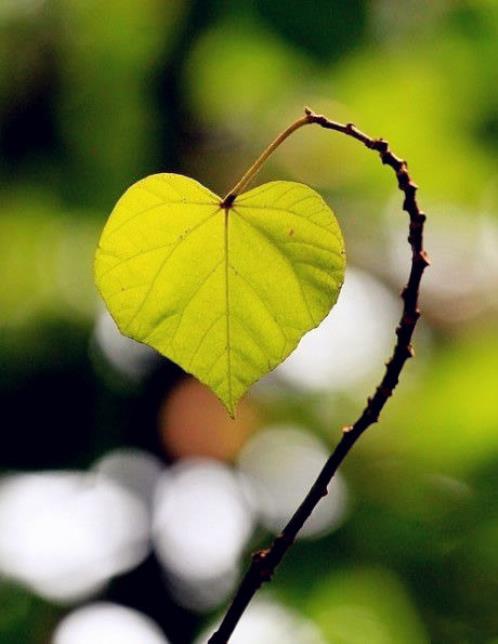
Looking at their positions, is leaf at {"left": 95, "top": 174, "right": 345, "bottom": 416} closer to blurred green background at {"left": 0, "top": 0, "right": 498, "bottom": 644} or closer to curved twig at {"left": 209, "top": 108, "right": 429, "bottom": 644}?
curved twig at {"left": 209, "top": 108, "right": 429, "bottom": 644}

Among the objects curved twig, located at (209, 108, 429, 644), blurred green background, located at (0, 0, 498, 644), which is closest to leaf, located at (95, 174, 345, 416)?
curved twig, located at (209, 108, 429, 644)

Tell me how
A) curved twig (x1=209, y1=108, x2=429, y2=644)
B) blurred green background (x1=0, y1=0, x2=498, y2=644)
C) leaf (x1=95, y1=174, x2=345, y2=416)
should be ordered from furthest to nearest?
blurred green background (x1=0, y1=0, x2=498, y2=644)
leaf (x1=95, y1=174, x2=345, y2=416)
curved twig (x1=209, y1=108, x2=429, y2=644)

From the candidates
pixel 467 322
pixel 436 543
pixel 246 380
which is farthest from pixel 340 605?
pixel 246 380

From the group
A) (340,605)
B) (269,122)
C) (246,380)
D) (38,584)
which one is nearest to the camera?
(246,380)

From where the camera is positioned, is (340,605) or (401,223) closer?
(340,605)

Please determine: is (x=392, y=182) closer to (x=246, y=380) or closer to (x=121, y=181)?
(x=121, y=181)

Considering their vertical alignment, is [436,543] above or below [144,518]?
above
